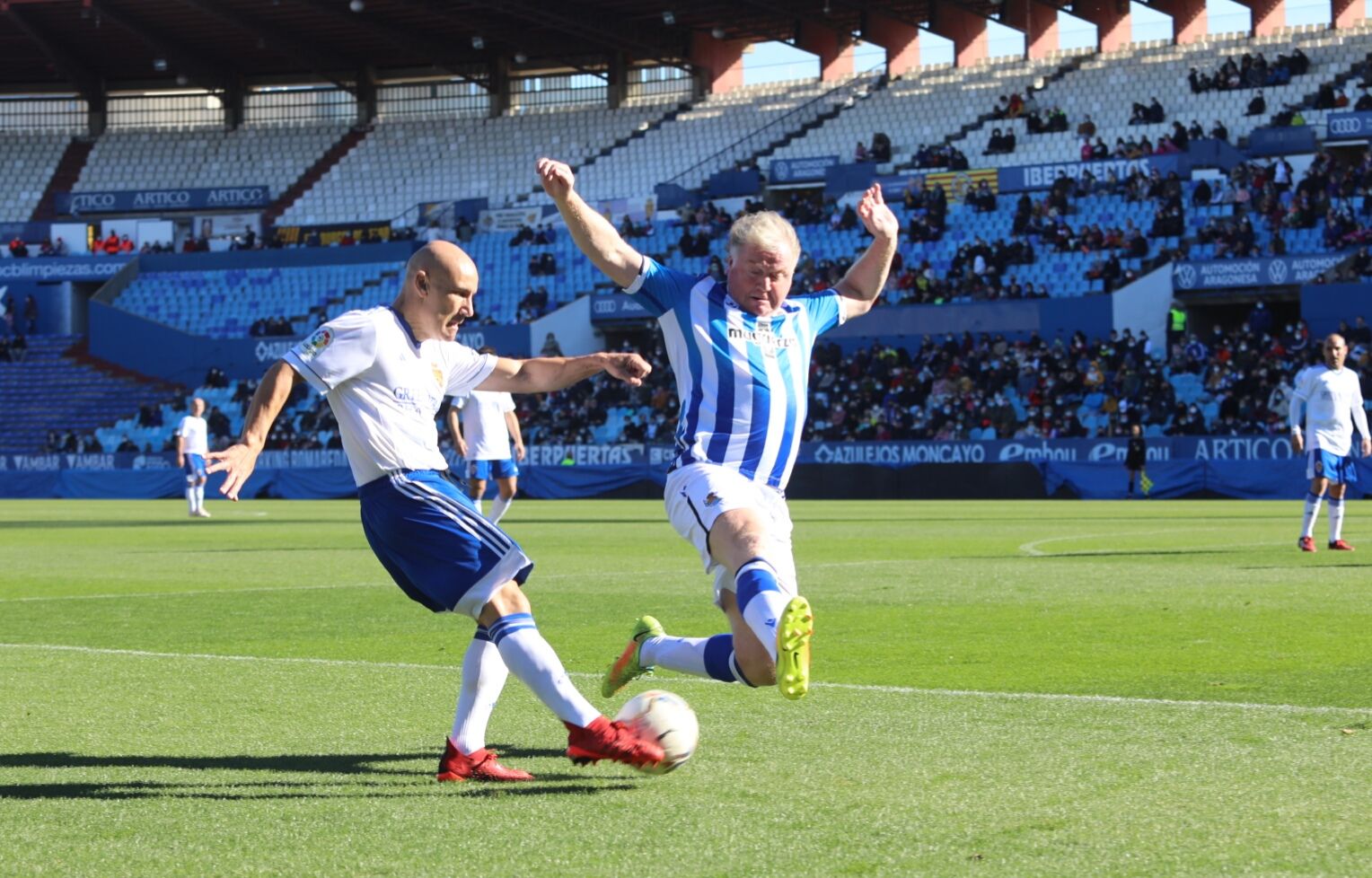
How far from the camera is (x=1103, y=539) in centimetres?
2102

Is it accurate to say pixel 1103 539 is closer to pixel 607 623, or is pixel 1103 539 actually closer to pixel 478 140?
pixel 607 623

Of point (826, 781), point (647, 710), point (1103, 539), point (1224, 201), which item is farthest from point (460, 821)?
point (1224, 201)

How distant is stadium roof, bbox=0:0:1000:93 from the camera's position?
61.4 metres

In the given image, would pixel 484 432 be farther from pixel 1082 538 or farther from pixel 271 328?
pixel 271 328

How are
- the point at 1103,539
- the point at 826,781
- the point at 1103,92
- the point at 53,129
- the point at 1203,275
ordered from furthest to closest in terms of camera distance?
the point at 53,129 → the point at 1103,92 → the point at 1203,275 → the point at 1103,539 → the point at 826,781

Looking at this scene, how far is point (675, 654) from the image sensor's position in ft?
21.6

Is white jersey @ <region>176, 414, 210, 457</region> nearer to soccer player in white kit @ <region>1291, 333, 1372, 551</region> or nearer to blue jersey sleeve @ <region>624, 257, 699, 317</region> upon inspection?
soccer player in white kit @ <region>1291, 333, 1372, 551</region>

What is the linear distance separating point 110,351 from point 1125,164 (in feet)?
115

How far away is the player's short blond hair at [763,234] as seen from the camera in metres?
6.34

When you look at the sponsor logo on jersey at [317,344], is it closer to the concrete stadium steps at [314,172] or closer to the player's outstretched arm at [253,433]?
the player's outstretched arm at [253,433]

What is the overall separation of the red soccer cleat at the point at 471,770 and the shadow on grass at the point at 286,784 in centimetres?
6

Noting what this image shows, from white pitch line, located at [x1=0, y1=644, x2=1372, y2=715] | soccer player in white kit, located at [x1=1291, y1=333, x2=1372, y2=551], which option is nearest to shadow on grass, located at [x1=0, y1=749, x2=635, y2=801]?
white pitch line, located at [x1=0, y1=644, x2=1372, y2=715]

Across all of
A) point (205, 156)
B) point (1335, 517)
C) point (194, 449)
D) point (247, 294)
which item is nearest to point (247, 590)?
point (1335, 517)

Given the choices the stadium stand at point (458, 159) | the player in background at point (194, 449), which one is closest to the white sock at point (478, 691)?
the player in background at point (194, 449)
